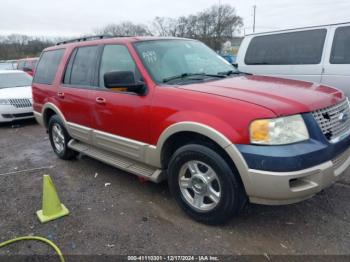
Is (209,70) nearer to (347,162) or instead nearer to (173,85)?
(173,85)

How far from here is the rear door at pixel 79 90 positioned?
4.19m

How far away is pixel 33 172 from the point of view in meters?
4.84

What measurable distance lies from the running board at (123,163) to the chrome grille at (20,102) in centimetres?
431

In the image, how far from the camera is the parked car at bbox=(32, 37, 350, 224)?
2504 mm

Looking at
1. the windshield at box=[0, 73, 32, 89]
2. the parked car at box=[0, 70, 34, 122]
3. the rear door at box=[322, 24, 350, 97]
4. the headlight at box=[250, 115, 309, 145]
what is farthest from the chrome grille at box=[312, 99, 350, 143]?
the windshield at box=[0, 73, 32, 89]

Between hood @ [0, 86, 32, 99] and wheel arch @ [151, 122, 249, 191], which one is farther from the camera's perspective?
hood @ [0, 86, 32, 99]

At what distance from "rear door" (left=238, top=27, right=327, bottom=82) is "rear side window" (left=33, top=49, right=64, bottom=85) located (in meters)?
3.53

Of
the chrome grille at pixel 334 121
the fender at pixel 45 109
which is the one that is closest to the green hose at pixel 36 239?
the fender at pixel 45 109

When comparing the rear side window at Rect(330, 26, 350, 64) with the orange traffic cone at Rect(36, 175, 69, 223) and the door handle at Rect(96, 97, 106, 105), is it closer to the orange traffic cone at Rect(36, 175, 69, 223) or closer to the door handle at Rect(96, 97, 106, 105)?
the door handle at Rect(96, 97, 106, 105)

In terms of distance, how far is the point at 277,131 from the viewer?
2.49 m

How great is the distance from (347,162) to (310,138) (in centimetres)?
74

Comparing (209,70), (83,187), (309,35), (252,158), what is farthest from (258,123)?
(309,35)

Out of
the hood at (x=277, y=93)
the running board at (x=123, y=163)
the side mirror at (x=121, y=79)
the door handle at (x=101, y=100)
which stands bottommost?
the running board at (x=123, y=163)

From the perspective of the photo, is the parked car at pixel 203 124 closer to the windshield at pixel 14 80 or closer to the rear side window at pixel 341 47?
the rear side window at pixel 341 47
